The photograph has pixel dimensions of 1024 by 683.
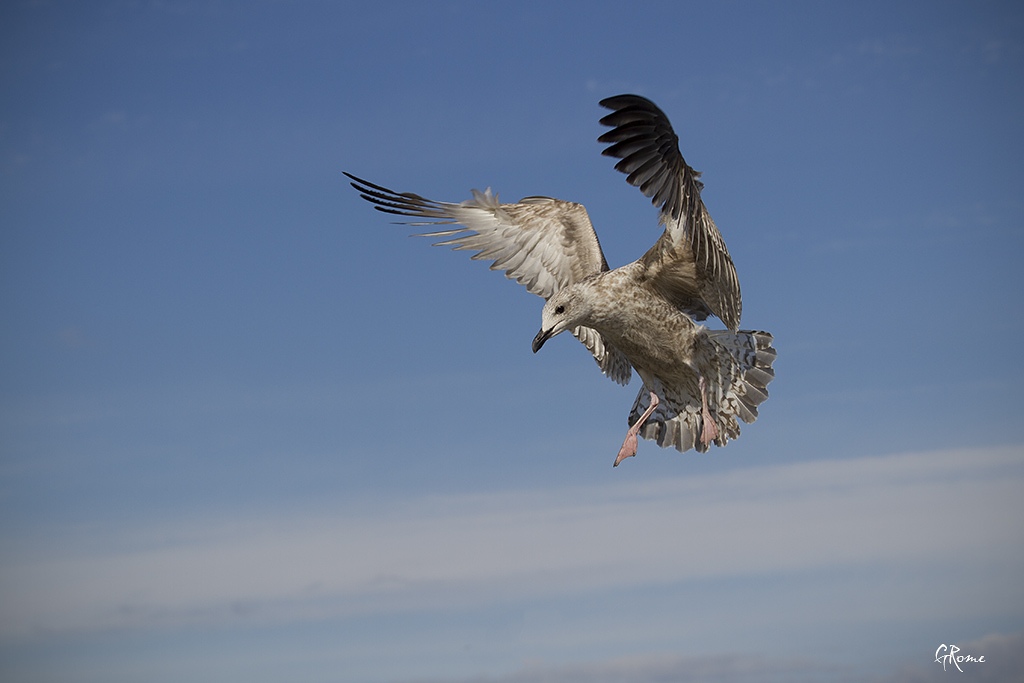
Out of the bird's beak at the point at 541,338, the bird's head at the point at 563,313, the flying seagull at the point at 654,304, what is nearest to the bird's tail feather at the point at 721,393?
the flying seagull at the point at 654,304

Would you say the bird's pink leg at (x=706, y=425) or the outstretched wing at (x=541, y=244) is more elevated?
the outstretched wing at (x=541, y=244)

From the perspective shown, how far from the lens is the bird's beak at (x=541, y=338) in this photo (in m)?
10.5

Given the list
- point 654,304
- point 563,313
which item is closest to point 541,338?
point 563,313

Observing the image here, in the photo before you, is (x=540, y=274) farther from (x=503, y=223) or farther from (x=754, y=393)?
(x=754, y=393)

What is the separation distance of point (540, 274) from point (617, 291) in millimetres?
1653

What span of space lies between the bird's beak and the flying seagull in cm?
1

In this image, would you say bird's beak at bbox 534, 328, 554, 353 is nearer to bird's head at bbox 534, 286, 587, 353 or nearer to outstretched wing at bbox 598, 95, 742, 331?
bird's head at bbox 534, 286, 587, 353

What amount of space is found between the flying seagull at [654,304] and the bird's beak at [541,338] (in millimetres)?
12

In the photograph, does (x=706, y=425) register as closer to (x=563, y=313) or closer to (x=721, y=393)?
(x=721, y=393)

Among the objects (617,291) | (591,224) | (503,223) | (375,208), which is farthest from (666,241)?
(375,208)

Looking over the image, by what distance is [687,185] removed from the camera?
9.07 m

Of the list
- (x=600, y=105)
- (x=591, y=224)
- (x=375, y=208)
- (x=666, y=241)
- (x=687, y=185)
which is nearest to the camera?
(x=600, y=105)

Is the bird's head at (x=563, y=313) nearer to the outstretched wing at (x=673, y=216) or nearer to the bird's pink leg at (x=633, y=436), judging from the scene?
the outstretched wing at (x=673, y=216)

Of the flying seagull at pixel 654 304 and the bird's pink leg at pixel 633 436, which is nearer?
the flying seagull at pixel 654 304
